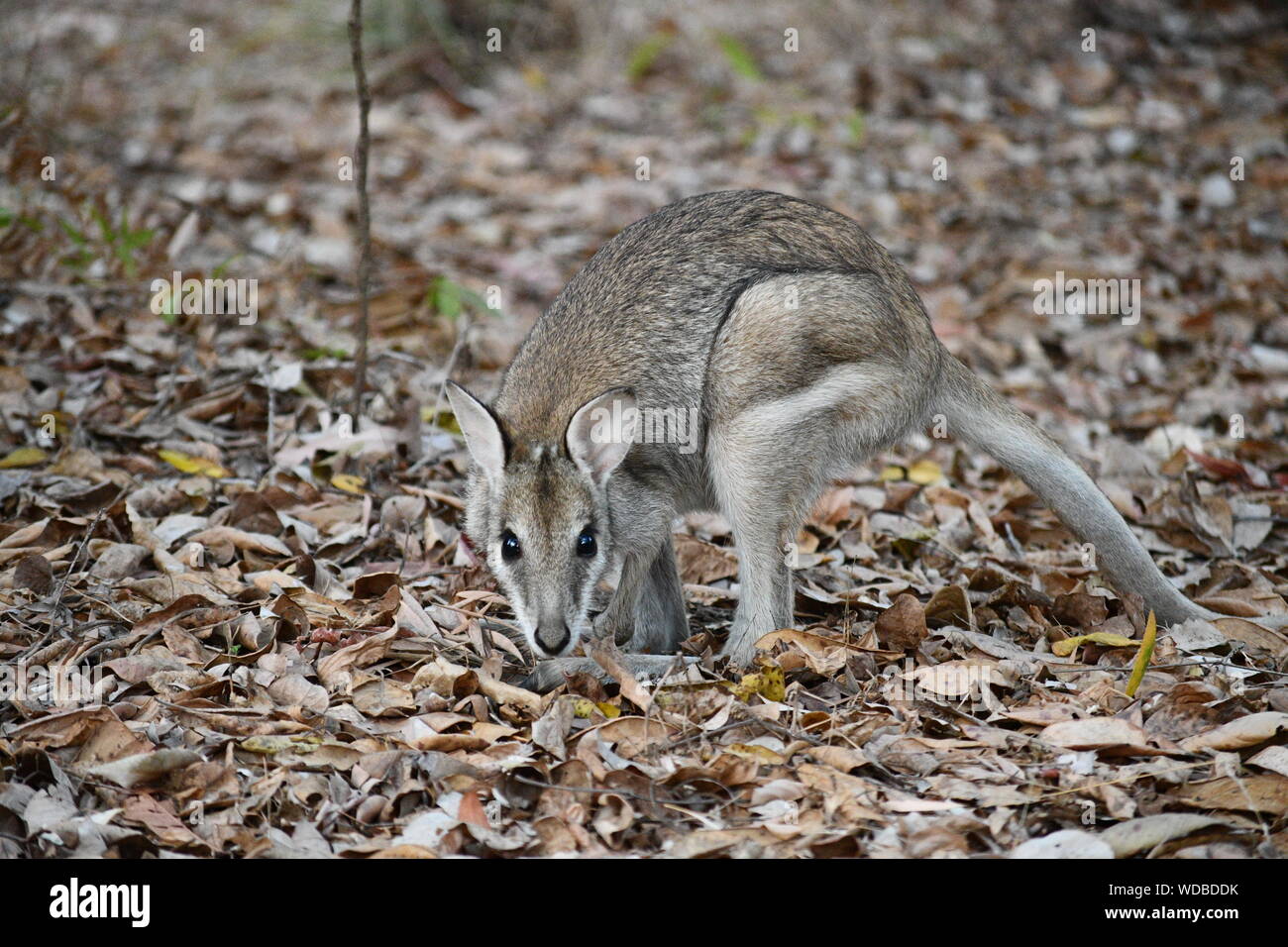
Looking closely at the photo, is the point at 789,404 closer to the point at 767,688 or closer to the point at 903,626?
the point at 903,626

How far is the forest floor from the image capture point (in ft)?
12.0

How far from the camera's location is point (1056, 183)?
9891mm

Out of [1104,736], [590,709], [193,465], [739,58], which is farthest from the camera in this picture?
[739,58]

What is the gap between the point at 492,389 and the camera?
6586 millimetres

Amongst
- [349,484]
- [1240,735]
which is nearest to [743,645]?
[1240,735]

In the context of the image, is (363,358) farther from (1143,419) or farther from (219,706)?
(1143,419)

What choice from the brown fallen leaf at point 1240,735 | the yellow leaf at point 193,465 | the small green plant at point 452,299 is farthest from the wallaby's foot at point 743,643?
the small green plant at point 452,299

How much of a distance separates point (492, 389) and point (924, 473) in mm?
2263

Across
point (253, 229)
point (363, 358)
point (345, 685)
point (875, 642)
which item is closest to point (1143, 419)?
point (875, 642)

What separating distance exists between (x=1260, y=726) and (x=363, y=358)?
3935 millimetres

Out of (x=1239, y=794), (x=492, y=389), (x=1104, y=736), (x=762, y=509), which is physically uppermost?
(x=492, y=389)

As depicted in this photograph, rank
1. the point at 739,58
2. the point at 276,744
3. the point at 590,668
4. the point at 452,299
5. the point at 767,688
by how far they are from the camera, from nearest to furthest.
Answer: the point at 276,744 < the point at 767,688 < the point at 590,668 < the point at 452,299 < the point at 739,58
